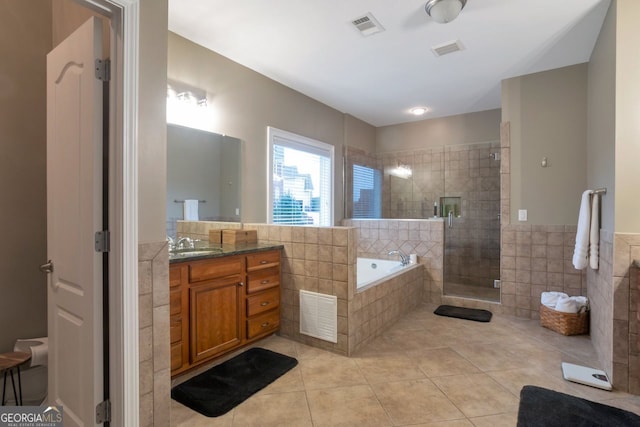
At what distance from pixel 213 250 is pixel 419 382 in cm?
177

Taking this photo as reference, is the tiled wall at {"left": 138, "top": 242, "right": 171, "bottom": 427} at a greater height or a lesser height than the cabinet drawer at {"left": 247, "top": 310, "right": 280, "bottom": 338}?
greater

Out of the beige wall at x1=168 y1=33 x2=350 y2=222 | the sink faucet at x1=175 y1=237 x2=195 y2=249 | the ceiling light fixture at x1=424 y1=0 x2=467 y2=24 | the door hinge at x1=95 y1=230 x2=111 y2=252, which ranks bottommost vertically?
the sink faucet at x1=175 y1=237 x2=195 y2=249

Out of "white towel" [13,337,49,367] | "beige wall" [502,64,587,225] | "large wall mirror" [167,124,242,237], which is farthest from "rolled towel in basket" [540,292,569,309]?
"white towel" [13,337,49,367]

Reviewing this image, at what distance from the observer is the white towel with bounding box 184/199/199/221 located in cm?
278

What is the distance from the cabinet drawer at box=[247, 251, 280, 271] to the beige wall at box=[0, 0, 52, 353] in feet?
4.41

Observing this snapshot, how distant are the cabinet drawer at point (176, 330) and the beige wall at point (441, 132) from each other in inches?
162

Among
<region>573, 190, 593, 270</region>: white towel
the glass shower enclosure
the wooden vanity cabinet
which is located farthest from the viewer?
the glass shower enclosure

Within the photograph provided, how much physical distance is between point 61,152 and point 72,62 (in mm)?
433

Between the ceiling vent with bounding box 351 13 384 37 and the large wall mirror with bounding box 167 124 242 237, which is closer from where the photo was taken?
the ceiling vent with bounding box 351 13 384 37

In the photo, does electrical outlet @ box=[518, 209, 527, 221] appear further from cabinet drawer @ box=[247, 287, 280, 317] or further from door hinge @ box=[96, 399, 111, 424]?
door hinge @ box=[96, 399, 111, 424]

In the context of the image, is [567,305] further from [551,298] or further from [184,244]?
[184,244]

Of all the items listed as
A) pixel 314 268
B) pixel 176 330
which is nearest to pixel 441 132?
pixel 314 268

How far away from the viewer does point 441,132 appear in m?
4.71

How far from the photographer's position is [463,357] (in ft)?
8.21
